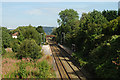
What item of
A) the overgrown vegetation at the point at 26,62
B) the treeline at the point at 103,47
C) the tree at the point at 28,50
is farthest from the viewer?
the tree at the point at 28,50

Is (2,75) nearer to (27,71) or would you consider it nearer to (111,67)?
(27,71)

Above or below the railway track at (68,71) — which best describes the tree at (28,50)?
above

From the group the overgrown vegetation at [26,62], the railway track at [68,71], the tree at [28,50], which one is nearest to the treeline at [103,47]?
the railway track at [68,71]

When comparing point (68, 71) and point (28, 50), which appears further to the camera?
point (28, 50)

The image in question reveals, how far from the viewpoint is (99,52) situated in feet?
48.4

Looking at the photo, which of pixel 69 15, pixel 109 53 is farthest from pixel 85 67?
pixel 69 15

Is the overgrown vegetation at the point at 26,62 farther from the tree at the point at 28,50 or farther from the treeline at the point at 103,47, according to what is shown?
the treeline at the point at 103,47

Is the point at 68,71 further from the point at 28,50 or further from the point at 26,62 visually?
the point at 28,50

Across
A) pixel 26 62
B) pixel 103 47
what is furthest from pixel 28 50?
pixel 103 47

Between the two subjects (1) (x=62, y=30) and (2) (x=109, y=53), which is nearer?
(2) (x=109, y=53)

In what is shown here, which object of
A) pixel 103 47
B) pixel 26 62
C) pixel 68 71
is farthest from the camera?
pixel 68 71

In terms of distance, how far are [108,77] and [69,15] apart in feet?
162

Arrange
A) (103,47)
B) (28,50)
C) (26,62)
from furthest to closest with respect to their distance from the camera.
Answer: (28,50) → (26,62) → (103,47)

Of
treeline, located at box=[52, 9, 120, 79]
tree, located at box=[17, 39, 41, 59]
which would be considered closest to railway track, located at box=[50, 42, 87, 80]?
treeline, located at box=[52, 9, 120, 79]
